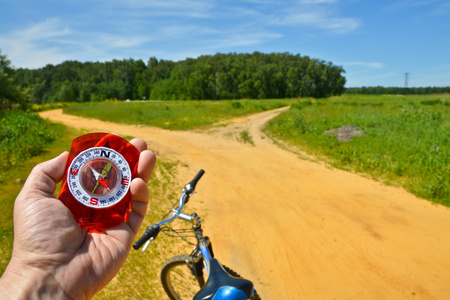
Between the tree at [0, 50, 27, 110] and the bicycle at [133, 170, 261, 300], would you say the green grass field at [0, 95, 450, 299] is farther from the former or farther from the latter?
the tree at [0, 50, 27, 110]

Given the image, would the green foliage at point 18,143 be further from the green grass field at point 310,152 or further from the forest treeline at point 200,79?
the forest treeline at point 200,79

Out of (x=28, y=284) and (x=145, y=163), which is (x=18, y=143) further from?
(x=28, y=284)

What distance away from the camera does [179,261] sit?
3.64 metres

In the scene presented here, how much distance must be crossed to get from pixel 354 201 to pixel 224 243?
3808 millimetres

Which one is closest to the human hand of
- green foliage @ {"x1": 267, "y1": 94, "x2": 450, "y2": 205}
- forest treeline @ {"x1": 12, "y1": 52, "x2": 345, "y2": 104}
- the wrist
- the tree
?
the wrist

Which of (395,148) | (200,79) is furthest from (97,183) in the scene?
(200,79)

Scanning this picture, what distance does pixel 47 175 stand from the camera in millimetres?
1952

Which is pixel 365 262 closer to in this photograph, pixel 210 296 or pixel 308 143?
pixel 210 296

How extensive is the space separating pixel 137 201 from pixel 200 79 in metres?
79.3

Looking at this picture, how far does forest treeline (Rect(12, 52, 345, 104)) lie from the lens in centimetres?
8156

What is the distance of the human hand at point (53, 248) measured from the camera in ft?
5.32

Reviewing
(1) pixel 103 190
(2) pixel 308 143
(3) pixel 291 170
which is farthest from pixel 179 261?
(2) pixel 308 143

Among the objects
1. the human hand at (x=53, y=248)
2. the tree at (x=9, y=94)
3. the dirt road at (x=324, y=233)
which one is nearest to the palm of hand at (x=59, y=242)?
the human hand at (x=53, y=248)

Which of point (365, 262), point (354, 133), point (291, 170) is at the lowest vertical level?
point (365, 262)
